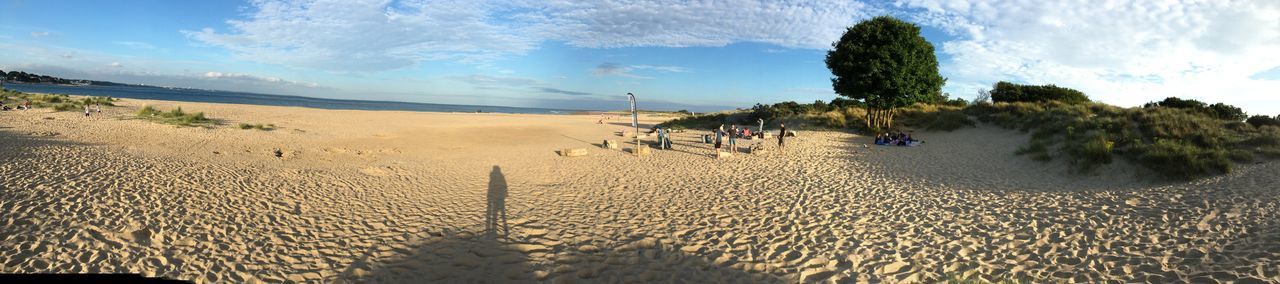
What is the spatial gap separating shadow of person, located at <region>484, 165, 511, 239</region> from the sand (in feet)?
0.27

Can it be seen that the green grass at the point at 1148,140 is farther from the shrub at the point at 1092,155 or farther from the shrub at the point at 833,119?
the shrub at the point at 833,119

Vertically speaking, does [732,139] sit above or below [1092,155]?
below

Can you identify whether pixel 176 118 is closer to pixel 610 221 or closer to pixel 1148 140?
pixel 610 221

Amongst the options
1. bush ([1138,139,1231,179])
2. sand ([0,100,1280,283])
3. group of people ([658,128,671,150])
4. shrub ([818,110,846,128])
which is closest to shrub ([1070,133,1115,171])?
sand ([0,100,1280,283])

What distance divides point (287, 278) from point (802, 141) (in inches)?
847

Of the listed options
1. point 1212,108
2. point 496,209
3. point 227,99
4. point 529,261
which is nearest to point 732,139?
point 496,209

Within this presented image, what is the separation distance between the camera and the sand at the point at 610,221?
6926 mm

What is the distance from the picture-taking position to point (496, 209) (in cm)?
1058

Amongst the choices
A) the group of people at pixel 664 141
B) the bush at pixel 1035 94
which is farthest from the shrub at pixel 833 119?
the group of people at pixel 664 141

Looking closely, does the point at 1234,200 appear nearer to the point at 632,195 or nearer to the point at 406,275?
the point at 632,195

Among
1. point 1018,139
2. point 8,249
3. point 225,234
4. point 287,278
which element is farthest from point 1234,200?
point 8,249

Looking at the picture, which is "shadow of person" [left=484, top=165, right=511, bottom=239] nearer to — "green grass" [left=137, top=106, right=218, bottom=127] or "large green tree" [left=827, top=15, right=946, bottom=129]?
"large green tree" [left=827, top=15, right=946, bottom=129]

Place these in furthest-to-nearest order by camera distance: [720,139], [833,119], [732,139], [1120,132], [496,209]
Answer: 1. [833,119]
2. [732,139]
3. [720,139]
4. [1120,132]
5. [496,209]

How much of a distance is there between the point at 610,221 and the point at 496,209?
8.52ft
